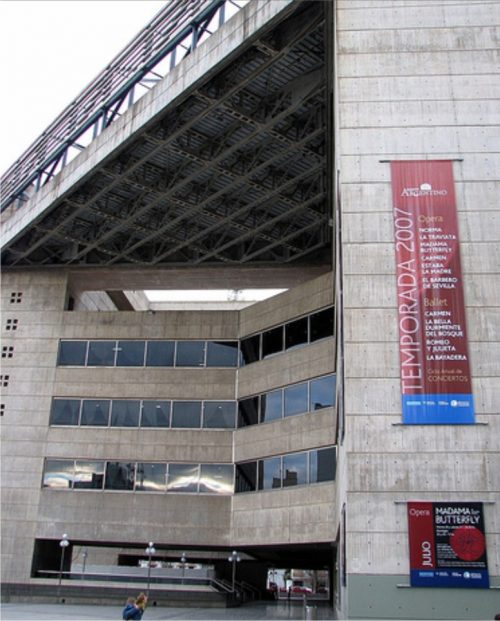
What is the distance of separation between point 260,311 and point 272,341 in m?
2.00

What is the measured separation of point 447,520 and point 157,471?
72.8ft

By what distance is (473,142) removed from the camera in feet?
71.2

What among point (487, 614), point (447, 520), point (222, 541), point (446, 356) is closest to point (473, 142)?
point (446, 356)

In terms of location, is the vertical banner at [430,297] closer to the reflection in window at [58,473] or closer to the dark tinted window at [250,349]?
the dark tinted window at [250,349]

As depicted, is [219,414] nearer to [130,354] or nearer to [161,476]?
[161,476]

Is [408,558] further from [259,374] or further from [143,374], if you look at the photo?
[143,374]

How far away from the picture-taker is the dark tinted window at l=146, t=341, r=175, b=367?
130 feet

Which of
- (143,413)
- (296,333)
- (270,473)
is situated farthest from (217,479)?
(296,333)

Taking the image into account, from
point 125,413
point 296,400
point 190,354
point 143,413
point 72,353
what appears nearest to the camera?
point 296,400

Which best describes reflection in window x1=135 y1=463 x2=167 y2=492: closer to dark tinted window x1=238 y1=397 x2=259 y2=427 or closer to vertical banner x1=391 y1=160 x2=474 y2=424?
dark tinted window x1=238 y1=397 x2=259 y2=427

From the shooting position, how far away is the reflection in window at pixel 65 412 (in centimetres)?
3906

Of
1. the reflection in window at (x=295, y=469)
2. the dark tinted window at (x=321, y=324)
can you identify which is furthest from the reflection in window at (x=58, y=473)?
the dark tinted window at (x=321, y=324)

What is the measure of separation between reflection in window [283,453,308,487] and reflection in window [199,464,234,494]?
4018 millimetres

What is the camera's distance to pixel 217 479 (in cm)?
3672
